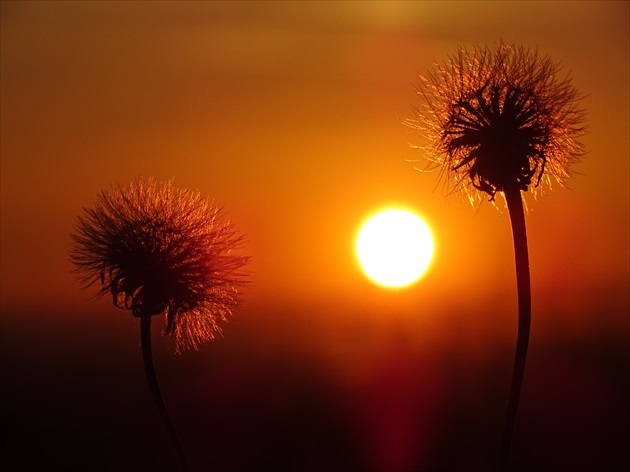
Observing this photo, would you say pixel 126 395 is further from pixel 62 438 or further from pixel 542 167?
pixel 542 167

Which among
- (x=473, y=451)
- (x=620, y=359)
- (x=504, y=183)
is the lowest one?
(x=473, y=451)

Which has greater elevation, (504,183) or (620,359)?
(504,183)

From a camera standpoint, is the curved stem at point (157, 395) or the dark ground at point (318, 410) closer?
the curved stem at point (157, 395)

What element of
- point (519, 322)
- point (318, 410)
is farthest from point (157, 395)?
point (318, 410)

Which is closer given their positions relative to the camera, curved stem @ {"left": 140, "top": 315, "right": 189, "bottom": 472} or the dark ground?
curved stem @ {"left": 140, "top": 315, "right": 189, "bottom": 472}

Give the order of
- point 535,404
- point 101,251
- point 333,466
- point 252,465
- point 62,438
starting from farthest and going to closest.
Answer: point 535,404, point 62,438, point 252,465, point 333,466, point 101,251

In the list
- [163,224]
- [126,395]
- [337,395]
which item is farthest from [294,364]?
[163,224]

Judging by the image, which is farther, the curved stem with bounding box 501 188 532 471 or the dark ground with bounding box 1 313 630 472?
the dark ground with bounding box 1 313 630 472

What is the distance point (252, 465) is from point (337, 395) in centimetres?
2178

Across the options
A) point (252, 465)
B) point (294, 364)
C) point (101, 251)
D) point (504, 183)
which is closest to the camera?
point (504, 183)

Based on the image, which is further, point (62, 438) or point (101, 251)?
point (62, 438)

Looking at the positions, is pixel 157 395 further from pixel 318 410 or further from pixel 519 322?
pixel 318 410

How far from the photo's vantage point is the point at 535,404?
69.7 m

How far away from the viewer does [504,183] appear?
2317 centimetres
